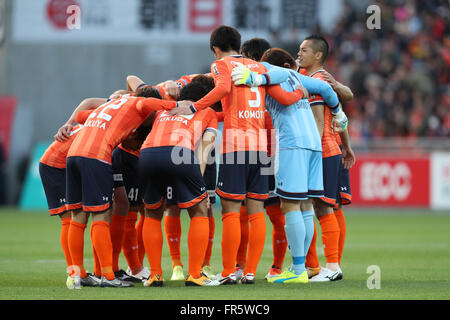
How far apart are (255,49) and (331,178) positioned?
1.64m

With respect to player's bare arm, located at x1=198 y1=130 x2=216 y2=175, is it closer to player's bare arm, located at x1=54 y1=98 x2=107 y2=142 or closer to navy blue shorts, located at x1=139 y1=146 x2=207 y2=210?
navy blue shorts, located at x1=139 y1=146 x2=207 y2=210

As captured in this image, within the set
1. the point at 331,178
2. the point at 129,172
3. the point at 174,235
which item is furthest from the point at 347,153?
the point at 129,172

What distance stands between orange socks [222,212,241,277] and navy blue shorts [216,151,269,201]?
0.19 m

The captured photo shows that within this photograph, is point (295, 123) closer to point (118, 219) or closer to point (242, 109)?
point (242, 109)

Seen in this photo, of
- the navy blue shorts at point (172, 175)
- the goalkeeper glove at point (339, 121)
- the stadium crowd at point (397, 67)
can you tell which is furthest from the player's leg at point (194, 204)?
the stadium crowd at point (397, 67)

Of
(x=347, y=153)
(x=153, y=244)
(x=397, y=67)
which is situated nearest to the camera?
(x=153, y=244)

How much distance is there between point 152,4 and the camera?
22781 mm

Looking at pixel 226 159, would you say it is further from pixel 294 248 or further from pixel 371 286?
pixel 371 286

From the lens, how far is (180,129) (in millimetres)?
7023

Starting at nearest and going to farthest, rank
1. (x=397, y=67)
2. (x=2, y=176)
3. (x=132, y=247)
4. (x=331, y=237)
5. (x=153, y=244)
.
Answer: (x=153, y=244) < (x=331, y=237) < (x=132, y=247) < (x=397, y=67) < (x=2, y=176)

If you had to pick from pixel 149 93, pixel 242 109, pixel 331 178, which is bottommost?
pixel 331 178

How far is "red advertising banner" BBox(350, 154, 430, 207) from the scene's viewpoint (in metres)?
18.6

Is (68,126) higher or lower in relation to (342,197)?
higher

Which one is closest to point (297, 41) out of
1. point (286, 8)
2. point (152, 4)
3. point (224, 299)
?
point (286, 8)
